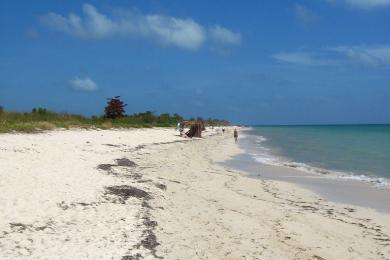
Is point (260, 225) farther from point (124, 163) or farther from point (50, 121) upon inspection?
point (50, 121)

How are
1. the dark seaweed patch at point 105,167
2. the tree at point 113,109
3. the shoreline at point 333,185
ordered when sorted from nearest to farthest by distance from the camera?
1. the shoreline at point 333,185
2. the dark seaweed patch at point 105,167
3. the tree at point 113,109

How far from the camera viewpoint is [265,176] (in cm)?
1803

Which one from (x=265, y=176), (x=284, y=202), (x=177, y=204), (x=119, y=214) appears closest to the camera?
(x=119, y=214)

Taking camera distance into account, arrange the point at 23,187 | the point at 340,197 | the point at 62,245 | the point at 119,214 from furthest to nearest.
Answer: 1. the point at 340,197
2. the point at 23,187
3. the point at 119,214
4. the point at 62,245

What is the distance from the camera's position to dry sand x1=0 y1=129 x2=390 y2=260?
23.0 feet

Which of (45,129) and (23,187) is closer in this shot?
(23,187)

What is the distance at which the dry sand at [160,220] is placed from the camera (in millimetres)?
7020

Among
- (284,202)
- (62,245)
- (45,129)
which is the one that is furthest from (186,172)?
(45,129)

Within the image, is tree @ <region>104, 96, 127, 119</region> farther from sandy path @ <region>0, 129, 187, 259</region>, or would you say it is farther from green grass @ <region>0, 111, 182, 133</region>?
sandy path @ <region>0, 129, 187, 259</region>

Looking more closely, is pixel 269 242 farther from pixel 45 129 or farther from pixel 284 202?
pixel 45 129

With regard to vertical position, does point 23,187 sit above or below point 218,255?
above

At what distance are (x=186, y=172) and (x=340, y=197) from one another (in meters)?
5.61

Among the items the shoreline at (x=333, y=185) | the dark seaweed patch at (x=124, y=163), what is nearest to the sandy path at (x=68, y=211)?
the dark seaweed patch at (x=124, y=163)

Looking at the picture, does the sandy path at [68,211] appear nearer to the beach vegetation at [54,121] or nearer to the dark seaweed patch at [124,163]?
the dark seaweed patch at [124,163]
